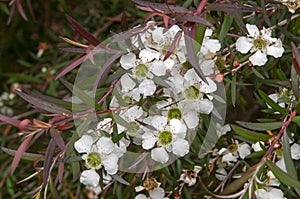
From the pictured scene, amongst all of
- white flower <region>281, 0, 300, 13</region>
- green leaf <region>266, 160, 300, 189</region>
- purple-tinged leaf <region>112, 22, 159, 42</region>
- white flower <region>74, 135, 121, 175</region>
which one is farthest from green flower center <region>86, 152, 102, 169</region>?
white flower <region>281, 0, 300, 13</region>

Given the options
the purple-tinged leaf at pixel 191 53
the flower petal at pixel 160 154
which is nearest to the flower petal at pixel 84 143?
the flower petal at pixel 160 154

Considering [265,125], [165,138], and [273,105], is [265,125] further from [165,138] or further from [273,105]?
[165,138]

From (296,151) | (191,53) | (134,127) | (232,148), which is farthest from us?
(232,148)

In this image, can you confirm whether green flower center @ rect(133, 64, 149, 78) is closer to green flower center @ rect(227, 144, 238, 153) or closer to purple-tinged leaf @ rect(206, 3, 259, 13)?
purple-tinged leaf @ rect(206, 3, 259, 13)

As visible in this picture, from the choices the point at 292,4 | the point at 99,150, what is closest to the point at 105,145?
the point at 99,150

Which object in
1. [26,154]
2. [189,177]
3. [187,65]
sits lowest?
[189,177]

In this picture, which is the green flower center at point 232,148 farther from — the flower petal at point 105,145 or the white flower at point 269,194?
the flower petal at point 105,145

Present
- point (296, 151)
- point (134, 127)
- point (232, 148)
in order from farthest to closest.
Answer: point (232, 148), point (296, 151), point (134, 127)
